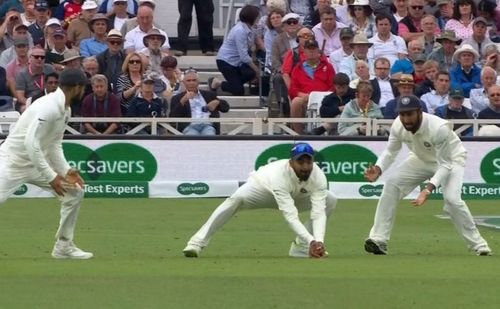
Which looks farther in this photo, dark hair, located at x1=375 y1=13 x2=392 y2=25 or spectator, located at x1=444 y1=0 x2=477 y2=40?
spectator, located at x1=444 y1=0 x2=477 y2=40

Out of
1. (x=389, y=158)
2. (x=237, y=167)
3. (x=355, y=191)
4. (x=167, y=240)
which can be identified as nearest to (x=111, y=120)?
(x=237, y=167)

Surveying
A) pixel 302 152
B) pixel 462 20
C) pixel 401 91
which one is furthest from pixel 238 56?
pixel 302 152

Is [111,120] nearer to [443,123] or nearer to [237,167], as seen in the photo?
[237,167]

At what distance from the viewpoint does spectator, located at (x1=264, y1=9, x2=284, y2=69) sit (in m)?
22.1

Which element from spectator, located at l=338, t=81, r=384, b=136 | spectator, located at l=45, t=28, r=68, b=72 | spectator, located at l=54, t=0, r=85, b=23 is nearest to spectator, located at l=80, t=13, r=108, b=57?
spectator, located at l=45, t=28, r=68, b=72

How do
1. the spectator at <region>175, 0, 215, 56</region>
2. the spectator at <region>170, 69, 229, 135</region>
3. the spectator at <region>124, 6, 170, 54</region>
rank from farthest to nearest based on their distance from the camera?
the spectator at <region>175, 0, 215, 56</region>, the spectator at <region>124, 6, 170, 54</region>, the spectator at <region>170, 69, 229, 135</region>

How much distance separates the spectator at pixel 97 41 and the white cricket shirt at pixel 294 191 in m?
8.80

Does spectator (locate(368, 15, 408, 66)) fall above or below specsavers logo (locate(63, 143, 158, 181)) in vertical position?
above

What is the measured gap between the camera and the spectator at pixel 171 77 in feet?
68.4

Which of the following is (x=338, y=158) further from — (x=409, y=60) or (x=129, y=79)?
(x=129, y=79)

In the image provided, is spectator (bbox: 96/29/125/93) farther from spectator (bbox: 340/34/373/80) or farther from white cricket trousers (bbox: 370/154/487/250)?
white cricket trousers (bbox: 370/154/487/250)

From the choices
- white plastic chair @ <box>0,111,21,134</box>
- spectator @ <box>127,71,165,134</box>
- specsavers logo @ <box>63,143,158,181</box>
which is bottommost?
specsavers logo @ <box>63,143,158,181</box>

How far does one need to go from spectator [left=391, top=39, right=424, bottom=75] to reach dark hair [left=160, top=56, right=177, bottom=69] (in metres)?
3.03

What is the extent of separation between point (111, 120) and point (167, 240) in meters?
4.92
